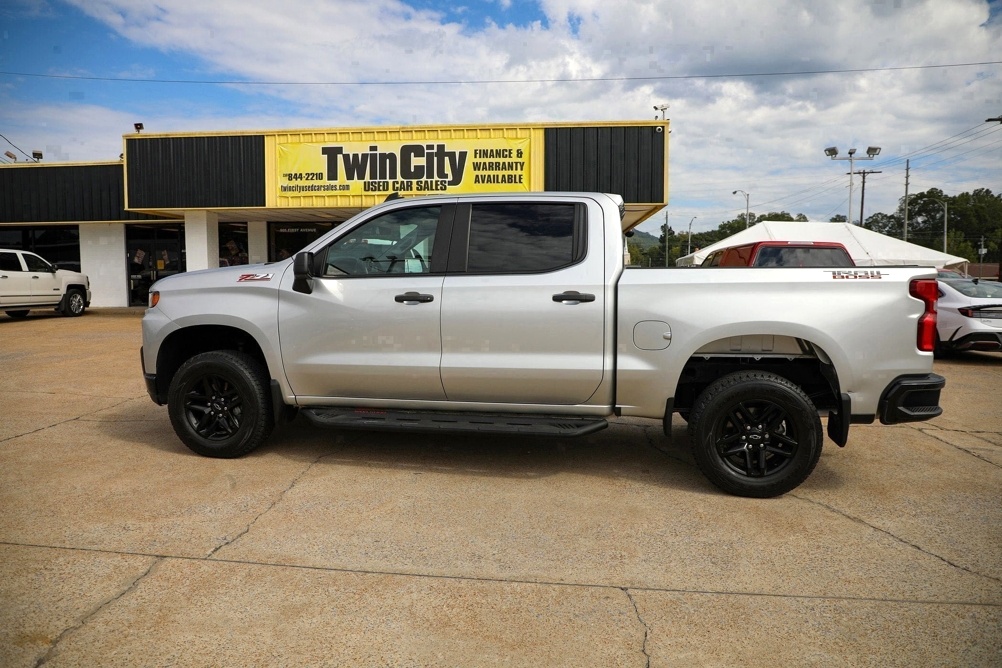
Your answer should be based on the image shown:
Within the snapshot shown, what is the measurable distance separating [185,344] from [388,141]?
Result: 13.1 meters

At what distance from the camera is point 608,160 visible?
16938mm

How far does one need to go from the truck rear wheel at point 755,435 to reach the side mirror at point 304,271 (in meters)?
2.82

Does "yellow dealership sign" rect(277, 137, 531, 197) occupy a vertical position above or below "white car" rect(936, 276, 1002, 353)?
above

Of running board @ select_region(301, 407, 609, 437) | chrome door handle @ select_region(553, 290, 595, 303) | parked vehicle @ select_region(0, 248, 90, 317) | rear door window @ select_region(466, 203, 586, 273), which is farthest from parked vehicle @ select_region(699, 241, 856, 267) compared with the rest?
parked vehicle @ select_region(0, 248, 90, 317)

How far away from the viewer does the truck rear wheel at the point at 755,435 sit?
4348 mm

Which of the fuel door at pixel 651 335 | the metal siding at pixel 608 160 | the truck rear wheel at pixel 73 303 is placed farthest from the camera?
the truck rear wheel at pixel 73 303

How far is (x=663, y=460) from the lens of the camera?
5395 millimetres

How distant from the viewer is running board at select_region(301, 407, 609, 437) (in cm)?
459

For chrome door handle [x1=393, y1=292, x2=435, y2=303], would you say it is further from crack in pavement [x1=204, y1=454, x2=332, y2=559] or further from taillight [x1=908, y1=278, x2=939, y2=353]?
taillight [x1=908, y1=278, x2=939, y2=353]

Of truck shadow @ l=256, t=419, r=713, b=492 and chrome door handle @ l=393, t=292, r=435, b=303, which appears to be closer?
chrome door handle @ l=393, t=292, r=435, b=303

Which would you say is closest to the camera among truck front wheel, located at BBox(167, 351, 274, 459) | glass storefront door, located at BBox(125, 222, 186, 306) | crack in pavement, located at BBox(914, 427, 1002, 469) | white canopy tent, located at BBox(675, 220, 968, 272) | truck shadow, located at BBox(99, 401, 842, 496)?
truck shadow, located at BBox(99, 401, 842, 496)

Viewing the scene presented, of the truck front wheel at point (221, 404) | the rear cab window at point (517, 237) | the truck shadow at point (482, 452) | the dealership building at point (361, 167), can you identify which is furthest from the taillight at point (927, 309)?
the dealership building at point (361, 167)

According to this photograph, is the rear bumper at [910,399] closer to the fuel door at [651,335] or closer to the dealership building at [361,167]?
the fuel door at [651,335]

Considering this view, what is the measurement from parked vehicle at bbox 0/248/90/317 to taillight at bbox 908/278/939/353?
775 inches
